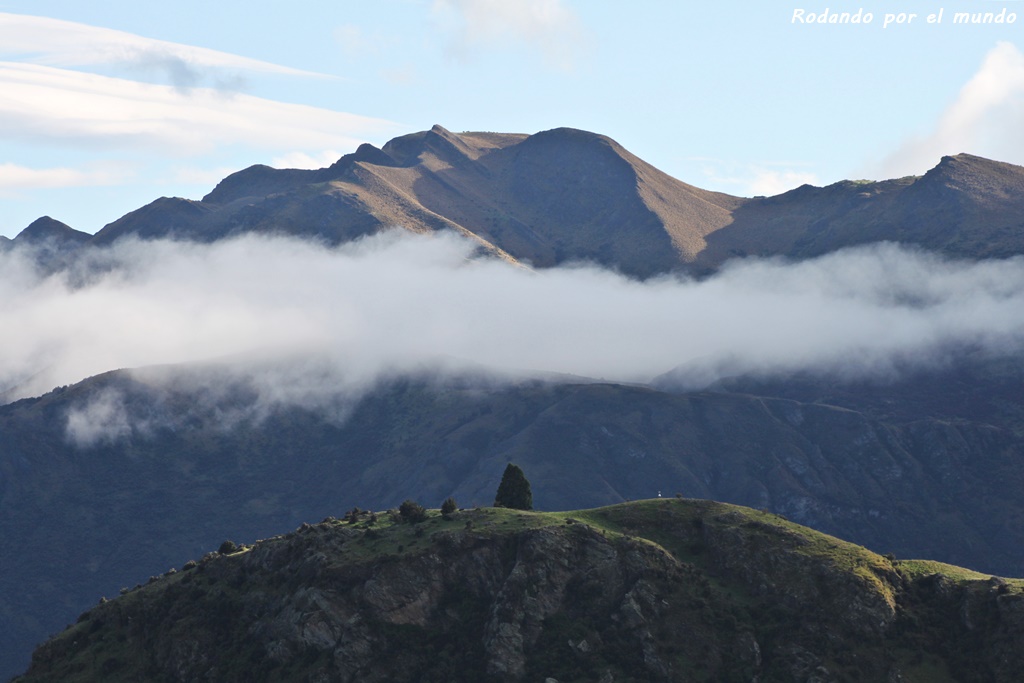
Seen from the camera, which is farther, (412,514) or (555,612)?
(412,514)

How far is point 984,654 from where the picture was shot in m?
169

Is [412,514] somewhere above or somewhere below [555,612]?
above

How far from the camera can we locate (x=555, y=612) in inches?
7023

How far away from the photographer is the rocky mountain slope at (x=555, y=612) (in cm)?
17038

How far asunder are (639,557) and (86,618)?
73462mm

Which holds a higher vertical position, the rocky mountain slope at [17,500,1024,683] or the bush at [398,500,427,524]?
the bush at [398,500,427,524]

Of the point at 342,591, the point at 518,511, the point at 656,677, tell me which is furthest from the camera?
the point at 518,511

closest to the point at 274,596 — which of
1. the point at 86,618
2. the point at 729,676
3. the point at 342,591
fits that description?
the point at 342,591

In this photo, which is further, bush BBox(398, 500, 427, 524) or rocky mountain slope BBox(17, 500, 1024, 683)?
bush BBox(398, 500, 427, 524)

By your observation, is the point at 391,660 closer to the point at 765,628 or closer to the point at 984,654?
the point at 765,628

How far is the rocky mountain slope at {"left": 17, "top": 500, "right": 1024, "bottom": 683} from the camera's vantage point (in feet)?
559

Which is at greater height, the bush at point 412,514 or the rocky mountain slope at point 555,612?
the bush at point 412,514

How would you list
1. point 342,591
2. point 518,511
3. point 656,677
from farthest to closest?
point 518,511 → point 342,591 → point 656,677

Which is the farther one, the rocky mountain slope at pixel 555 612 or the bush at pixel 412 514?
the bush at pixel 412 514
